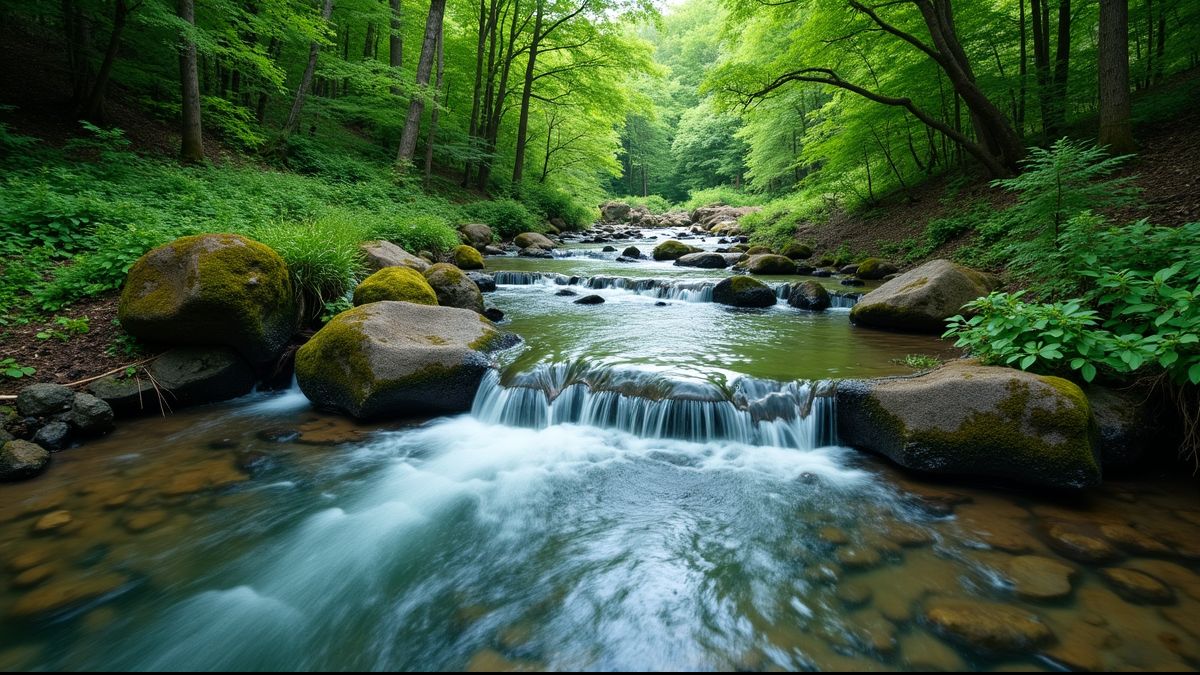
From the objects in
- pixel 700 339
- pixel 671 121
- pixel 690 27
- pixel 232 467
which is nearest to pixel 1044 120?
pixel 700 339

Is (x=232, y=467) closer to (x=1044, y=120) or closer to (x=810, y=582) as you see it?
(x=810, y=582)

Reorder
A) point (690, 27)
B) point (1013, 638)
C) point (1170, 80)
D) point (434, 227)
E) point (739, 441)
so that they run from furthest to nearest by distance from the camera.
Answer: point (690, 27) → point (434, 227) → point (1170, 80) → point (739, 441) → point (1013, 638)

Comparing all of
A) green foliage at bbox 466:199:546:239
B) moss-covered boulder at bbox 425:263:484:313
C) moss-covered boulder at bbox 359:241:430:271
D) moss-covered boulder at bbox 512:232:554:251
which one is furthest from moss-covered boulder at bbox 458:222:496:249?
moss-covered boulder at bbox 425:263:484:313

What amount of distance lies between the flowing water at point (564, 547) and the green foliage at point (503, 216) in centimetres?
1335

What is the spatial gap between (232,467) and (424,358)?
181cm

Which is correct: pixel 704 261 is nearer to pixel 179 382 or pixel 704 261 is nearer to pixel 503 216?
pixel 503 216

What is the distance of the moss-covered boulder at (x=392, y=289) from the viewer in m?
6.45

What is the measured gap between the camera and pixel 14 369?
13.7 feet

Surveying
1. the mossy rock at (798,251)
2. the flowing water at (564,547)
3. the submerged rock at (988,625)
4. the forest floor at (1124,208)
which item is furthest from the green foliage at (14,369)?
the mossy rock at (798,251)

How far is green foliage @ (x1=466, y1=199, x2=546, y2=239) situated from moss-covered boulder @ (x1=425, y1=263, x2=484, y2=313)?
9755mm

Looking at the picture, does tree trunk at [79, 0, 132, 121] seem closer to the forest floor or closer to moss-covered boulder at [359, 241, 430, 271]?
moss-covered boulder at [359, 241, 430, 271]

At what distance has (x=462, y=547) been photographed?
3.20 meters

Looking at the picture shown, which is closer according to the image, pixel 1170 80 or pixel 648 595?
pixel 648 595

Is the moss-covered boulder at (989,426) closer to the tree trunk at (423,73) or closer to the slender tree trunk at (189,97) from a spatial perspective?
the slender tree trunk at (189,97)
